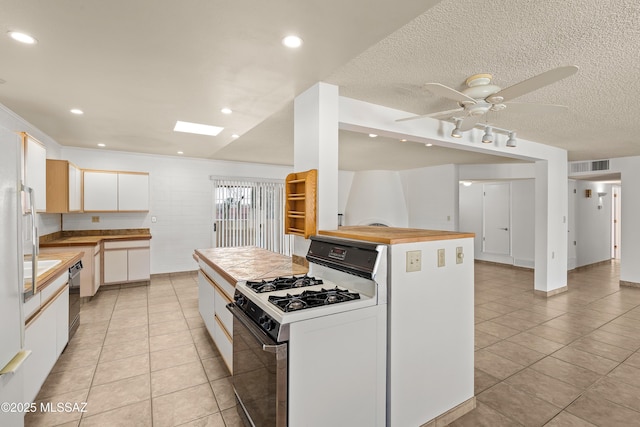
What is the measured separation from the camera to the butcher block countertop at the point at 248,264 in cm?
249

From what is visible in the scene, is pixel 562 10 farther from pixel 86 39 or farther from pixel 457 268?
pixel 86 39

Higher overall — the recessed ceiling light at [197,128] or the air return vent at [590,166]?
the recessed ceiling light at [197,128]

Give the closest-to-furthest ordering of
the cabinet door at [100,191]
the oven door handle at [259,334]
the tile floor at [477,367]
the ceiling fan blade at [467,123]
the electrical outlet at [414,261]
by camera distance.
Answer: the oven door handle at [259,334]
the electrical outlet at [414,261]
the tile floor at [477,367]
the ceiling fan blade at [467,123]
the cabinet door at [100,191]

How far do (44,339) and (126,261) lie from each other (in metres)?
3.23

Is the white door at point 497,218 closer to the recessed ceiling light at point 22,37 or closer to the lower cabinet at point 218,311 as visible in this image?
the lower cabinet at point 218,311

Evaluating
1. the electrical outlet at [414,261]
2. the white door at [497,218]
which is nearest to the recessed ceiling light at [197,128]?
the electrical outlet at [414,261]

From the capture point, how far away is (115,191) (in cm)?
551

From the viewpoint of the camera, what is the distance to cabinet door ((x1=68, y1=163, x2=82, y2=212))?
180 inches

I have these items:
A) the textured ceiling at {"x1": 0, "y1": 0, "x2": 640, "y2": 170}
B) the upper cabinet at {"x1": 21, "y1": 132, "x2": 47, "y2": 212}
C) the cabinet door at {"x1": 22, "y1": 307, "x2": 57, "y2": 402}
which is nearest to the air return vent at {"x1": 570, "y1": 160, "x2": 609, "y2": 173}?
the textured ceiling at {"x1": 0, "y1": 0, "x2": 640, "y2": 170}

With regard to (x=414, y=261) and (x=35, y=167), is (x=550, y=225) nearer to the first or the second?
(x=414, y=261)

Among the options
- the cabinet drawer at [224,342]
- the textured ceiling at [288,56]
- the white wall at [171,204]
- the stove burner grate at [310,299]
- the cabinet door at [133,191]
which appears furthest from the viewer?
the white wall at [171,204]

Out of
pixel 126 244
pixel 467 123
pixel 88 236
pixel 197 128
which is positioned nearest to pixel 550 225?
pixel 467 123

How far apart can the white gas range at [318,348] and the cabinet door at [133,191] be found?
15.4 feet

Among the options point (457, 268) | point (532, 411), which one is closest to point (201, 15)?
point (457, 268)
